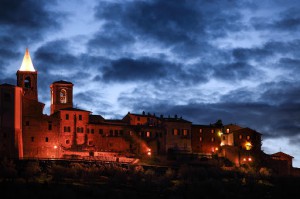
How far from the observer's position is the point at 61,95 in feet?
347

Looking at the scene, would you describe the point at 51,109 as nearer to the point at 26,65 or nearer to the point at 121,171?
the point at 26,65

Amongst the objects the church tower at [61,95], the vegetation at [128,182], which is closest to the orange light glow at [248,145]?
the vegetation at [128,182]

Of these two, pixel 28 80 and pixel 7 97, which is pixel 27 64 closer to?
pixel 28 80

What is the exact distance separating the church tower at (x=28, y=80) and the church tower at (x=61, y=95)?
324cm

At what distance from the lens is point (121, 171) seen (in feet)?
295

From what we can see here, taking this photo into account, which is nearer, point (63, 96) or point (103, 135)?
point (103, 135)

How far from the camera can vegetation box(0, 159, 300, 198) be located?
8044 centimetres

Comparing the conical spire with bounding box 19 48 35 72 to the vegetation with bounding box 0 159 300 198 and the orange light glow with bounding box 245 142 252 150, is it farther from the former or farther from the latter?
the orange light glow with bounding box 245 142 252 150

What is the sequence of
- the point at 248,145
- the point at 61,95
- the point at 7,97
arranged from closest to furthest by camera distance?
the point at 7,97
the point at 61,95
the point at 248,145

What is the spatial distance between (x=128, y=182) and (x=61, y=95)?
21.7 m

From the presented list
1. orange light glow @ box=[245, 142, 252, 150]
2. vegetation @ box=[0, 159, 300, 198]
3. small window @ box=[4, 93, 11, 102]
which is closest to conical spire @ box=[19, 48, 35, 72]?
small window @ box=[4, 93, 11, 102]

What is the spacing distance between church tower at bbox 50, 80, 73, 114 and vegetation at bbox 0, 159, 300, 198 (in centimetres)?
1399

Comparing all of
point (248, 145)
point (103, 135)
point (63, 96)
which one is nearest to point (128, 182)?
point (103, 135)

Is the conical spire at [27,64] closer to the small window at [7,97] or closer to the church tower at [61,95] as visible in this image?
the church tower at [61,95]
